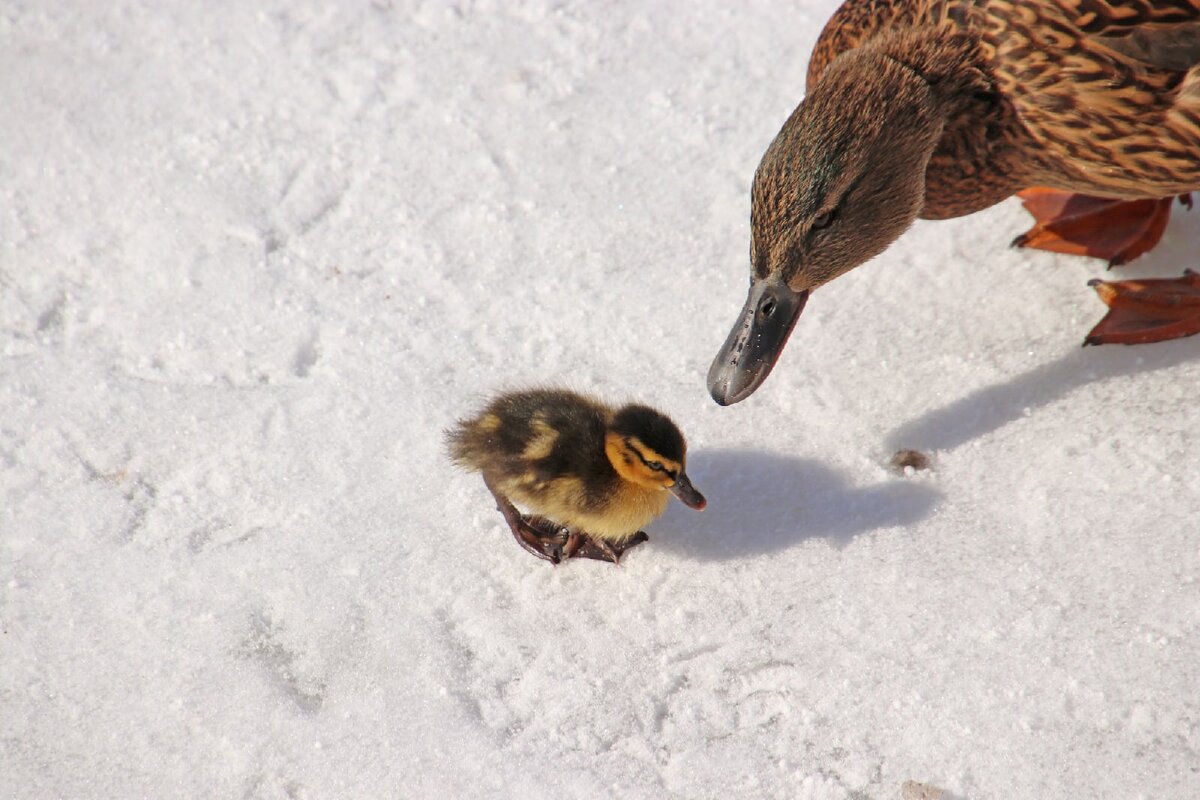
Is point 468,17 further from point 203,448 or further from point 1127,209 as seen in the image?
point 1127,209

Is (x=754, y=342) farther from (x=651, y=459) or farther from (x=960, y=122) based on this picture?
(x=960, y=122)

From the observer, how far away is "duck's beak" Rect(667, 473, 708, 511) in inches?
102

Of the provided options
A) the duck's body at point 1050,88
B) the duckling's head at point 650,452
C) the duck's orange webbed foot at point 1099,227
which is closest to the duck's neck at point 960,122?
the duck's body at point 1050,88

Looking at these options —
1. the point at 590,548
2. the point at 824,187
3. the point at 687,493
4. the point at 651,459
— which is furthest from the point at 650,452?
the point at 824,187

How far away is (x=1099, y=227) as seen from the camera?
324 cm

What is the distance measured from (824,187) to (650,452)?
28.3 inches

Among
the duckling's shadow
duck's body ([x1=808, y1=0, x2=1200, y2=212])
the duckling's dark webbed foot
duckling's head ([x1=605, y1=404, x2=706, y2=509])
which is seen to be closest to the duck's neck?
duck's body ([x1=808, y1=0, x2=1200, y2=212])

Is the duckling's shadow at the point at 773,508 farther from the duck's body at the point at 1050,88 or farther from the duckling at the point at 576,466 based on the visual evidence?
the duck's body at the point at 1050,88

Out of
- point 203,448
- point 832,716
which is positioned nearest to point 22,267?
point 203,448

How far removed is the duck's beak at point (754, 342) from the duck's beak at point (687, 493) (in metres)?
0.20

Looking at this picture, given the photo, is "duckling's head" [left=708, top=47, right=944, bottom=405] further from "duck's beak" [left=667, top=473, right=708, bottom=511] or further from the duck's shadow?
the duck's shadow

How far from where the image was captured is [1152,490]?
8.85ft

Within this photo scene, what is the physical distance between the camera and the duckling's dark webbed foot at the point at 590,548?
8.83 ft

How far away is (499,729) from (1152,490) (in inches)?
63.0
